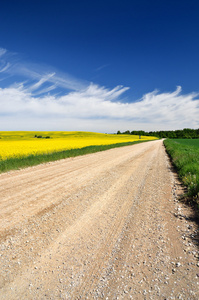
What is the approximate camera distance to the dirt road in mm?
2420

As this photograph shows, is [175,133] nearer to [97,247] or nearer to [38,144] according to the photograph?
[38,144]

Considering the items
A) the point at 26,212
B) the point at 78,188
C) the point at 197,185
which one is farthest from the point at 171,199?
the point at 26,212

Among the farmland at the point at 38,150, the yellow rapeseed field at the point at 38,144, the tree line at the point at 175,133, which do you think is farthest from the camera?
the tree line at the point at 175,133

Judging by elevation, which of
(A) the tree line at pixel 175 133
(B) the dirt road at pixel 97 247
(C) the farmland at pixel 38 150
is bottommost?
(B) the dirt road at pixel 97 247

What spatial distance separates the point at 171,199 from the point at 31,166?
10385mm

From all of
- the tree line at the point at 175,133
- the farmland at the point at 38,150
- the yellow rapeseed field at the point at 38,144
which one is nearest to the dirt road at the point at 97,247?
the farmland at the point at 38,150

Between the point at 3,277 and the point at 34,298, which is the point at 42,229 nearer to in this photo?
the point at 3,277

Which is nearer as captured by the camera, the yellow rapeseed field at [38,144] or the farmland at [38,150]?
the farmland at [38,150]

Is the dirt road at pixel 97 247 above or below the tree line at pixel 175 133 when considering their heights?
below

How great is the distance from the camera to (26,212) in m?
4.90

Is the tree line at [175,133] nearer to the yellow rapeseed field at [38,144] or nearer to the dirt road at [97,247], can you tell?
the yellow rapeseed field at [38,144]

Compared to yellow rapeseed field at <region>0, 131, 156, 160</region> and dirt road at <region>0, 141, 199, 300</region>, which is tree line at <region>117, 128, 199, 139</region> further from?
dirt road at <region>0, 141, 199, 300</region>

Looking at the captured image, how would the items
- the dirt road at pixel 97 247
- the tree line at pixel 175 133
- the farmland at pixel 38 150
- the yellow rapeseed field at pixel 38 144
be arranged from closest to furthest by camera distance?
1. the dirt road at pixel 97 247
2. the farmland at pixel 38 150
3. the yellow rapeseed field at pixel 38 144
4. the tree line at pixel 175 133

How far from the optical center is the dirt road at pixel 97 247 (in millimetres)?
2420
